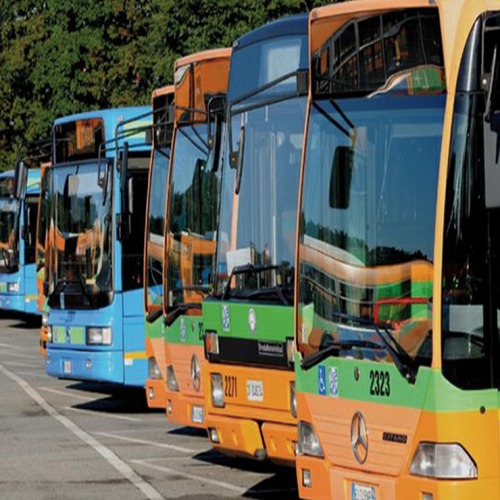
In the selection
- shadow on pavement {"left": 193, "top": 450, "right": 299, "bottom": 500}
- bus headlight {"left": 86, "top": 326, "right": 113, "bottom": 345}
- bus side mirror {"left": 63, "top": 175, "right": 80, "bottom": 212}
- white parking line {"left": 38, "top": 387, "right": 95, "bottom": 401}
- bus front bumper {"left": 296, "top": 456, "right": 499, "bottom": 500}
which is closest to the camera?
bus front bumper {"left": 296, "top": 456, "right": 499, "bottom": 500}

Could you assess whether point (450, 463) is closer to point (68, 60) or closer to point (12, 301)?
point (12, 301)

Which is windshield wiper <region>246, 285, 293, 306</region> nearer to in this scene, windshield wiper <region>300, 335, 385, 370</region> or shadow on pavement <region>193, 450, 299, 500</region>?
windshield wiper <region>300, 335, 385, 370</region>

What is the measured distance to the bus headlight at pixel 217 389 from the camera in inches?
472

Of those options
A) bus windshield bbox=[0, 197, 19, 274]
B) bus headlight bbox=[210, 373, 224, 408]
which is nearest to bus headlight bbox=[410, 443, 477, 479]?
bus headlight bbox=[210, 373, 224, 408]

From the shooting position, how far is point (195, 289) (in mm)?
14305

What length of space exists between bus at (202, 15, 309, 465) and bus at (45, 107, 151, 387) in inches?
225

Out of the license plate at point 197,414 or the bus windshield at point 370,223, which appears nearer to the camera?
the bus windshield at point 370,223

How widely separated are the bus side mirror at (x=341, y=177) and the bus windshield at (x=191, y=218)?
4.40 m

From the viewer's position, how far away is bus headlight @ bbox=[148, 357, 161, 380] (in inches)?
628

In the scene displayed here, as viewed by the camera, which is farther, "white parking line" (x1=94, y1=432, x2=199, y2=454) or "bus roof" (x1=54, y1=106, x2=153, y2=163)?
"bus roof" (x1=54, y1=106, x2=153, y2=163)

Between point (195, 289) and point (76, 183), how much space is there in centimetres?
511

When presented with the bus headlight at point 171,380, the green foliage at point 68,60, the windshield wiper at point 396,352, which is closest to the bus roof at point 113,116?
the bus headlight at point 171,380

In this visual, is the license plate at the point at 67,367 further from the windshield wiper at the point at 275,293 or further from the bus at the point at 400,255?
the bus at the point at 400,255

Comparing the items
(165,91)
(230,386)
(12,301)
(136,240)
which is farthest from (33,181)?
(230,386)
